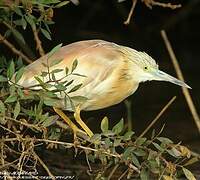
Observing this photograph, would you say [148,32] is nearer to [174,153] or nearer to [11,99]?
[174,153]

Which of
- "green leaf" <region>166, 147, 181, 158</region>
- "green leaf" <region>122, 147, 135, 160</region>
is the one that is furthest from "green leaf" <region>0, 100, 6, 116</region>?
"green leaf" <region>166, 147, 181, 158</region>

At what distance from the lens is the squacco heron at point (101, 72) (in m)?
1.73

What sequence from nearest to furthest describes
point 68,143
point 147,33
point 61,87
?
point 61,87
point 68,143
point 147,33

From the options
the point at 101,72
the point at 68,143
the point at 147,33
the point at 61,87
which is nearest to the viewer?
the point at 61,87

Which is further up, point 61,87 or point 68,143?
point 61,87

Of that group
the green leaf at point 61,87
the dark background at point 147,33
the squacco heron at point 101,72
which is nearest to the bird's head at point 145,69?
the squacco heron at point 101,72

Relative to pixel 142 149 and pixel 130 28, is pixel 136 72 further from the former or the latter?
pixel 130 28

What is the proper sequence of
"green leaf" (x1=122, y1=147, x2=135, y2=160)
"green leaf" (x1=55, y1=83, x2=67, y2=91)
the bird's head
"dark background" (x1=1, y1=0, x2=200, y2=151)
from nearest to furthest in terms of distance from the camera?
"green leaf" (x1=55, y1=83, x2=67, y2=91) < "green leaf" (x1=122, y1=147, x2=135, y2=160) < the bird's head < "dark background" (x1=1, y1=0, x2=200, y2=151)

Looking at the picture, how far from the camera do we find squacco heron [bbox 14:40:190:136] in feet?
5.66

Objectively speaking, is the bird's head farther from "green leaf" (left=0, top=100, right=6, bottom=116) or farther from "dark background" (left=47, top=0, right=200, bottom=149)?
"dark background" (left=47, top=0, right=200, bottom=149)

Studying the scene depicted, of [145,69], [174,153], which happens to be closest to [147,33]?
[145,69]

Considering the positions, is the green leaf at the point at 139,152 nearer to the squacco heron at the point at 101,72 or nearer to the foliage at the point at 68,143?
the foliage at the point at 68,143

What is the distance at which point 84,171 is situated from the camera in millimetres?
2229

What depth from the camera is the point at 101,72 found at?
1.74m
